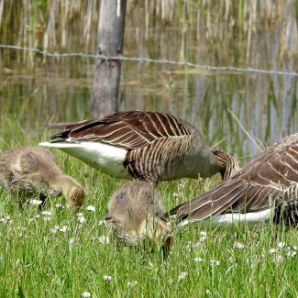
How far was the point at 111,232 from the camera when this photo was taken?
4613mm

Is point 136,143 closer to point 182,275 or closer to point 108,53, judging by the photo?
point 108,53

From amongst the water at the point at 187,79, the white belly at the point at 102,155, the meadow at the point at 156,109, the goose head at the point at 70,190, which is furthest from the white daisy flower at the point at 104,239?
the water at the point at 187,79

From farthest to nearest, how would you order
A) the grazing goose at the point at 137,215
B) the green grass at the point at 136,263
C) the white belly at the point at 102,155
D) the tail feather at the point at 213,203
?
the white belly at the point at 102,155 → the tail feather at the point at 213,203 → the grazing goose at the point at 137,215 → the green grass at the point at 136,263

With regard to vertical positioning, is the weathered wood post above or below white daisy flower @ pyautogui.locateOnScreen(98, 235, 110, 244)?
above

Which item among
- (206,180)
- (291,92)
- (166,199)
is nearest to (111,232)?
(166,199)

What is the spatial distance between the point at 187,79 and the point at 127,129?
677 centimetres

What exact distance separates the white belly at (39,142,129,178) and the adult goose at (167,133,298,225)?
1544 mm

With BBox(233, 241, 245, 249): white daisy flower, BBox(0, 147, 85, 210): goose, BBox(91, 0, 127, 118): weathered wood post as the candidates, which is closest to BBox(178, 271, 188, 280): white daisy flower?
BBox(233, 241, 245, 249): white daisy flower

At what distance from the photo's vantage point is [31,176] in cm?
588

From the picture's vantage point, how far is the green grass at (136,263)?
3789 mm

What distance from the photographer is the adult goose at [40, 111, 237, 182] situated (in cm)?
698

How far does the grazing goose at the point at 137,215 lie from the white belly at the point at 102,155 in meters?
1.94

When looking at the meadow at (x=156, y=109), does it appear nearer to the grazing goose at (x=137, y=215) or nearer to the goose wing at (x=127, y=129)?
the grazing goose at (x=137, y=215)

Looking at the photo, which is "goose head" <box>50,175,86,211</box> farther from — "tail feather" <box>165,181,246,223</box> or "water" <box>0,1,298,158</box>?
"water" <box>0,1,298,158</box>
